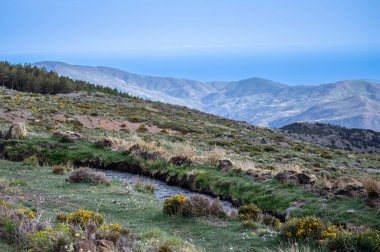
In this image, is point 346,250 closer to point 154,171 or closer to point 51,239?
point 51,239

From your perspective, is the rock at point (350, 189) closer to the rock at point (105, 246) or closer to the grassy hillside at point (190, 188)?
the grassy hillside at point (190, 188)

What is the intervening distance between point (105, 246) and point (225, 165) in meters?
15.1

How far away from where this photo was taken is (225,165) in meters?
23.0

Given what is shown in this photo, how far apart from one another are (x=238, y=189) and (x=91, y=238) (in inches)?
455

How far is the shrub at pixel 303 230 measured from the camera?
35.4 ft

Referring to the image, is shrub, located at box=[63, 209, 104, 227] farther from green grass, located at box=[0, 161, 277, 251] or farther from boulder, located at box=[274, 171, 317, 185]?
boulder, located at box=[274, 171, 317, 185]

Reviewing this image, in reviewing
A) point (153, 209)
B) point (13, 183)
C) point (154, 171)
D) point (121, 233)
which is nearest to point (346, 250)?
point (121, 233)

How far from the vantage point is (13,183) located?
16.5 meters

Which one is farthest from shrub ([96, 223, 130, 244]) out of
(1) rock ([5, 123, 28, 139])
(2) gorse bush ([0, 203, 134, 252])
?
(1) rock ([5, 123, 28, 139])

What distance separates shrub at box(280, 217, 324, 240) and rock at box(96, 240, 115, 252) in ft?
15.4

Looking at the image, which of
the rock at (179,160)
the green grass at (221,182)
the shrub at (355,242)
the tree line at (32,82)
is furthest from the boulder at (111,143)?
the tree line at (32,82)

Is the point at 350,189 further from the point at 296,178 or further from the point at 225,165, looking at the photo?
the point at 225,165

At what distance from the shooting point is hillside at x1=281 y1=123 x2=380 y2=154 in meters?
82.7

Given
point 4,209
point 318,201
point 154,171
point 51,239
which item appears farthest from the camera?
point 154,171
